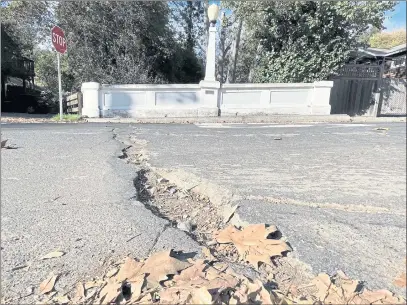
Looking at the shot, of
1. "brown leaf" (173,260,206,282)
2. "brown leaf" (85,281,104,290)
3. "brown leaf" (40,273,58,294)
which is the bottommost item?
"brown leaf" (40,273,58,294)

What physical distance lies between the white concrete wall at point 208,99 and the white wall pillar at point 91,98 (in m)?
0.08

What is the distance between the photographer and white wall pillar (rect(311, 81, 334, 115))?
11.7 meters

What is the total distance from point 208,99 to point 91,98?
4.00m

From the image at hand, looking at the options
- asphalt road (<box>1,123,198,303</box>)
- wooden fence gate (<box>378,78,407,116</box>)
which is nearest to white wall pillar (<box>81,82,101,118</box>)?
asphalt road (<box>1,123,198,303</box>)

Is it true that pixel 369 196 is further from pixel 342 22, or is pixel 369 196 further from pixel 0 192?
pixel 342 22

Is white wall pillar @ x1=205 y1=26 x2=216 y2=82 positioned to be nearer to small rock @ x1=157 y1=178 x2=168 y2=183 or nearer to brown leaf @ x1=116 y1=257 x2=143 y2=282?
small rock @ x1=157 y1=178 x2=168 y2=183

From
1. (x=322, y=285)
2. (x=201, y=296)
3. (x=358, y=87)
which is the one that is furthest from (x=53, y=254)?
(x=358, y=87)

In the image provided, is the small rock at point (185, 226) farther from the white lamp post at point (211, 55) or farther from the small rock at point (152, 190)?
the white lamp post at point (211, 55)

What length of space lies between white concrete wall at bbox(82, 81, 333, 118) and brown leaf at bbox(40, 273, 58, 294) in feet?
34.2

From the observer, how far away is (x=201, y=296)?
1548mm

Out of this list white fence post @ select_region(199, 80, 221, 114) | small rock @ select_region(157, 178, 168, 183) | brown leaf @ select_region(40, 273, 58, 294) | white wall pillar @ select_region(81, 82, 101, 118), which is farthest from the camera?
white fence post @ select_region(199, 80, 221, 114)

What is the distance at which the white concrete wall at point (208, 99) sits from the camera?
468 inches

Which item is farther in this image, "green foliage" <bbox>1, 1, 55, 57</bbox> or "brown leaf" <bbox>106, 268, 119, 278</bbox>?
"green foliage" <bbox>1, 1, 55, 57</bbox>

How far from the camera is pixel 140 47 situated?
14.5 meters
